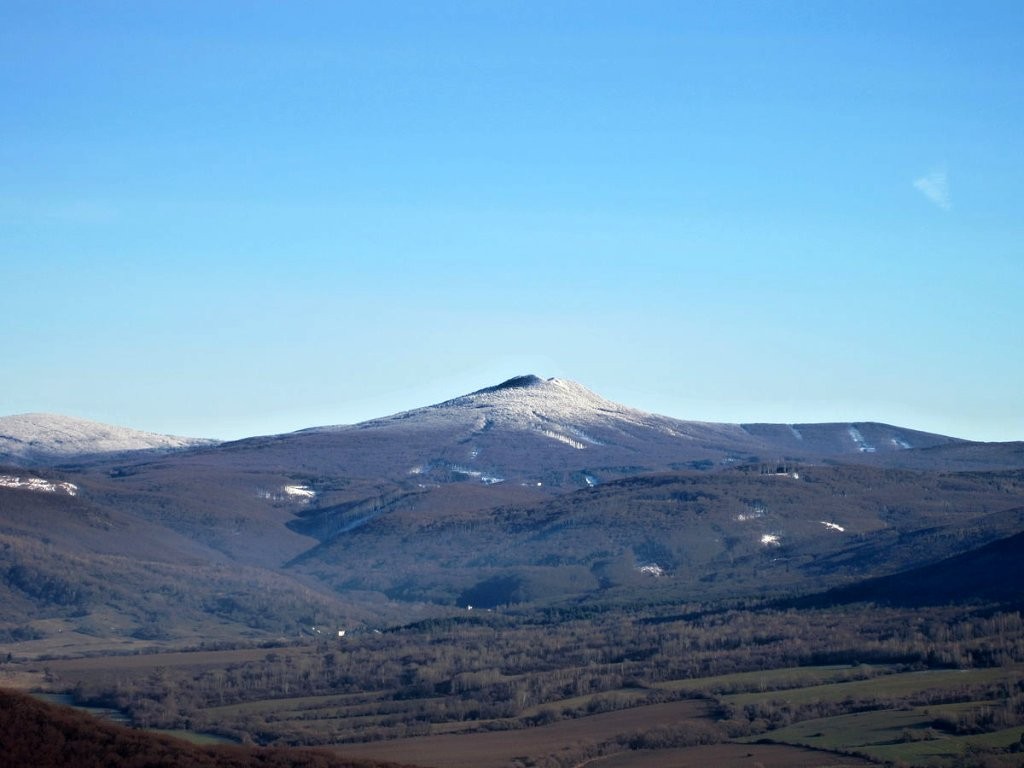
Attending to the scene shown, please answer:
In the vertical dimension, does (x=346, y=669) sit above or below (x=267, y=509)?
below

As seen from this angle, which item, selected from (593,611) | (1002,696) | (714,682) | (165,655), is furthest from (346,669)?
(1002,696)

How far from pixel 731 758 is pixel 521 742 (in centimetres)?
1089

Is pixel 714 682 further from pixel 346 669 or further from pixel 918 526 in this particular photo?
pixel 918 526

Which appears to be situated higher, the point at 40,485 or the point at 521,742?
the point at 40,485

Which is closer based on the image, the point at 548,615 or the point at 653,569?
the point at 548,615

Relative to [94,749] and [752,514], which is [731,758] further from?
[752,514]

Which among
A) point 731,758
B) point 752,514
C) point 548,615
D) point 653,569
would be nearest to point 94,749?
point 731,758

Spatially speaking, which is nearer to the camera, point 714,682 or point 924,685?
point 924,685

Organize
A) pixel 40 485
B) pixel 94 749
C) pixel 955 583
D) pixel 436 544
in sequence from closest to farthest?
1. pixel 94 749
2. pixel 955 583
3. pixel 436 544
4. pixel 40 485

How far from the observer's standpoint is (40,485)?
178125 millimetres

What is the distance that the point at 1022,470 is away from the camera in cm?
19088

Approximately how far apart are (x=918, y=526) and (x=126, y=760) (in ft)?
385

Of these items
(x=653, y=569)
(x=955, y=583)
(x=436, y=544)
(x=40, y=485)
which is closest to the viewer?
(x=955, y=583)

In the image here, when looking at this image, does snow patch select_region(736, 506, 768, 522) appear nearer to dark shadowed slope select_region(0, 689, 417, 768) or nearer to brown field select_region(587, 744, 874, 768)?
Result: brown field select_region(587, 744, 874, 768)
